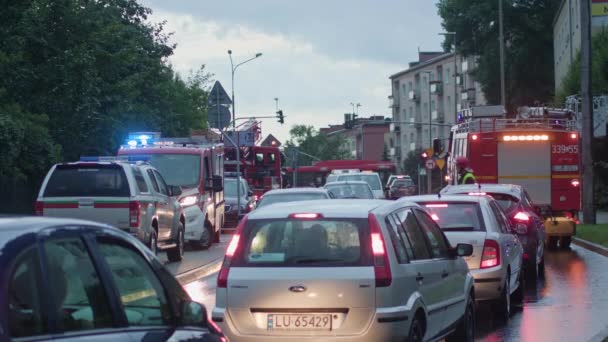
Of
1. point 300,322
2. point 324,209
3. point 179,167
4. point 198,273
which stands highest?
point 179,167

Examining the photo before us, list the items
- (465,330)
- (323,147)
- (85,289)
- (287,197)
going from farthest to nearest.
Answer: (323,147) → (287,197) → (465,330) → (85,289)

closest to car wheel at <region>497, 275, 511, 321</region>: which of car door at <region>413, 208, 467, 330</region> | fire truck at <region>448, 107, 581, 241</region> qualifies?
car door at <region>413, 208, 467, 330</region>

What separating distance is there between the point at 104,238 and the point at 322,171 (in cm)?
8821

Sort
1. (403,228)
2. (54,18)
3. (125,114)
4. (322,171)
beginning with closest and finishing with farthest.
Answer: (403,228), (54,18), (125,114), (322,171)

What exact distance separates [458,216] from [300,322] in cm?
568

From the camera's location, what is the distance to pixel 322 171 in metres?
93.2

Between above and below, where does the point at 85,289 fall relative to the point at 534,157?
below

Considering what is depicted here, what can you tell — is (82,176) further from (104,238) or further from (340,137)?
(340,137)

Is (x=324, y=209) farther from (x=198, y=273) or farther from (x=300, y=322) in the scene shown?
(x=198, y=273)

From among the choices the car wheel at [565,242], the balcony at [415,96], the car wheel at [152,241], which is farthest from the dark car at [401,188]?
the balcony at [415,96]

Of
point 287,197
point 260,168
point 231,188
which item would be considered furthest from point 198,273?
point 260,168

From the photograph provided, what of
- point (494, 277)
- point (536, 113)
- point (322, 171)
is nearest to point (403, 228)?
point (494, 277)

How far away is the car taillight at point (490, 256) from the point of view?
13.4 m

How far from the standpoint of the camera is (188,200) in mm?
25938
